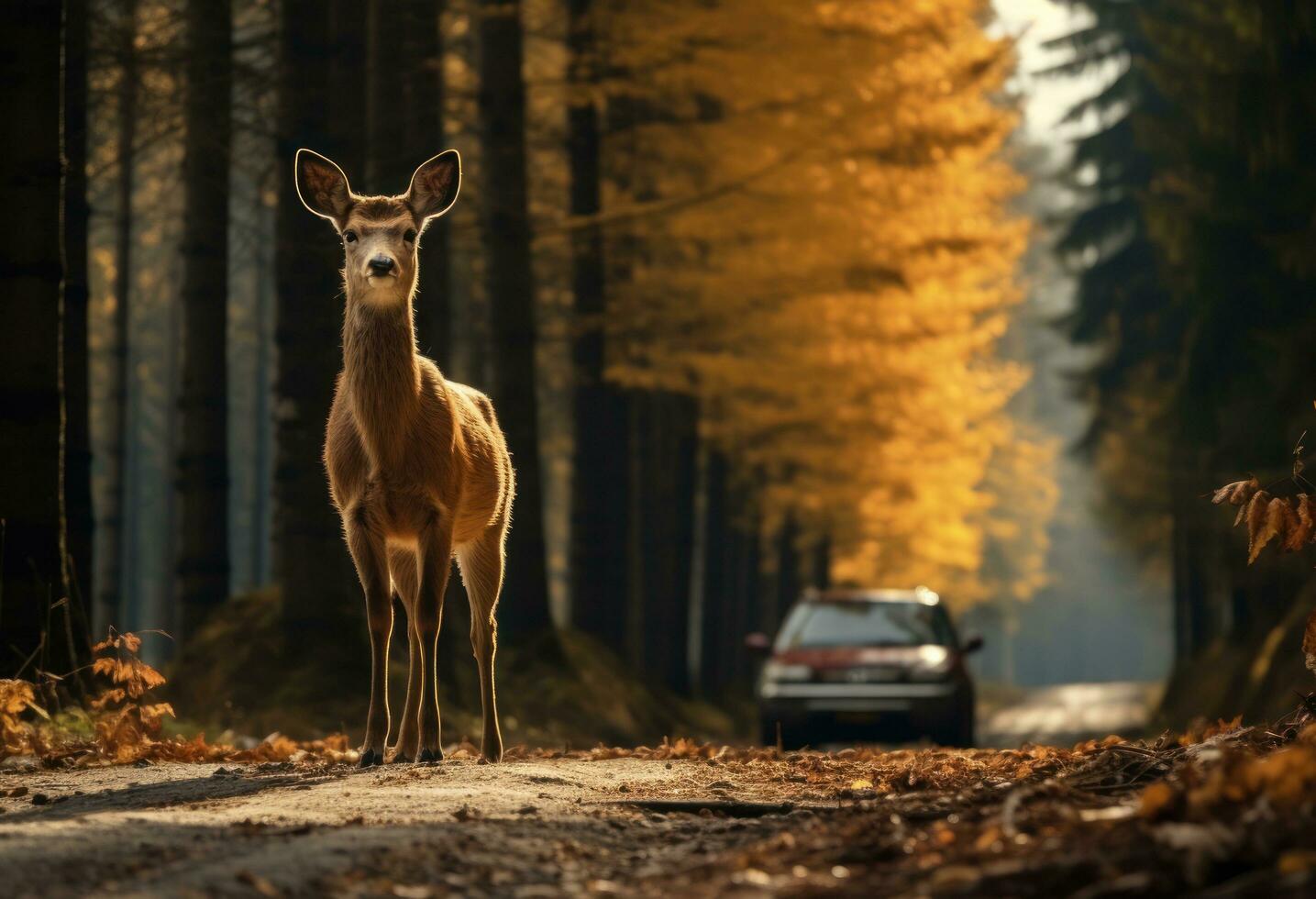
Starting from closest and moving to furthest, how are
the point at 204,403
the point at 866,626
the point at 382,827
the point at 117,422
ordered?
1. the point at 382,827
2. the point at 866,626
3. the point at 204,403
4. the point at 117,422

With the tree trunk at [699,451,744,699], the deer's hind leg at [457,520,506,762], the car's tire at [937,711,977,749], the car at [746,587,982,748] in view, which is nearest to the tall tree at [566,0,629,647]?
the car at [746,587,982,748]

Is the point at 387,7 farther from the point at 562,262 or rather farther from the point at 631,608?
the point at 631,608

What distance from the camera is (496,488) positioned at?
33.6ft

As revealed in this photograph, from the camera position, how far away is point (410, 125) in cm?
1579

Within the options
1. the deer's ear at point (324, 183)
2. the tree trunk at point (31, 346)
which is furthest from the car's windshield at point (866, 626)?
the deer's ear at point (324, 183)

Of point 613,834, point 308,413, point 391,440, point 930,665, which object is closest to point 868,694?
point 930,665

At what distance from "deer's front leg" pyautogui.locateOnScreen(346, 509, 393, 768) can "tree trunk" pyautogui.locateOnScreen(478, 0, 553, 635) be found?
926cm

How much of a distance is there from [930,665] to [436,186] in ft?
31.4

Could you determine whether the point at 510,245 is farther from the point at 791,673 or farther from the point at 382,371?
the point at 382,371

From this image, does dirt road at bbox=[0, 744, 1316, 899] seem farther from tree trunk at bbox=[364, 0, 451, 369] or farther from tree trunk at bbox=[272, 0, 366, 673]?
tree trunk at bbox=[364, 0, 451, 369]

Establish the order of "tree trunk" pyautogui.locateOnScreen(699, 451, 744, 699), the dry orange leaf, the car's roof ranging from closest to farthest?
the dry orange leaf → the car's roof → "tree trunk" pyautogui.locateOnScreen(699, 451, 744, 699)

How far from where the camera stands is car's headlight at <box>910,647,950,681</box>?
17422mm

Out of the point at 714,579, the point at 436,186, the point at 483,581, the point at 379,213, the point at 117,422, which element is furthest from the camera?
the point at 714,579

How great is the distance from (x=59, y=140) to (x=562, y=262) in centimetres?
1165
